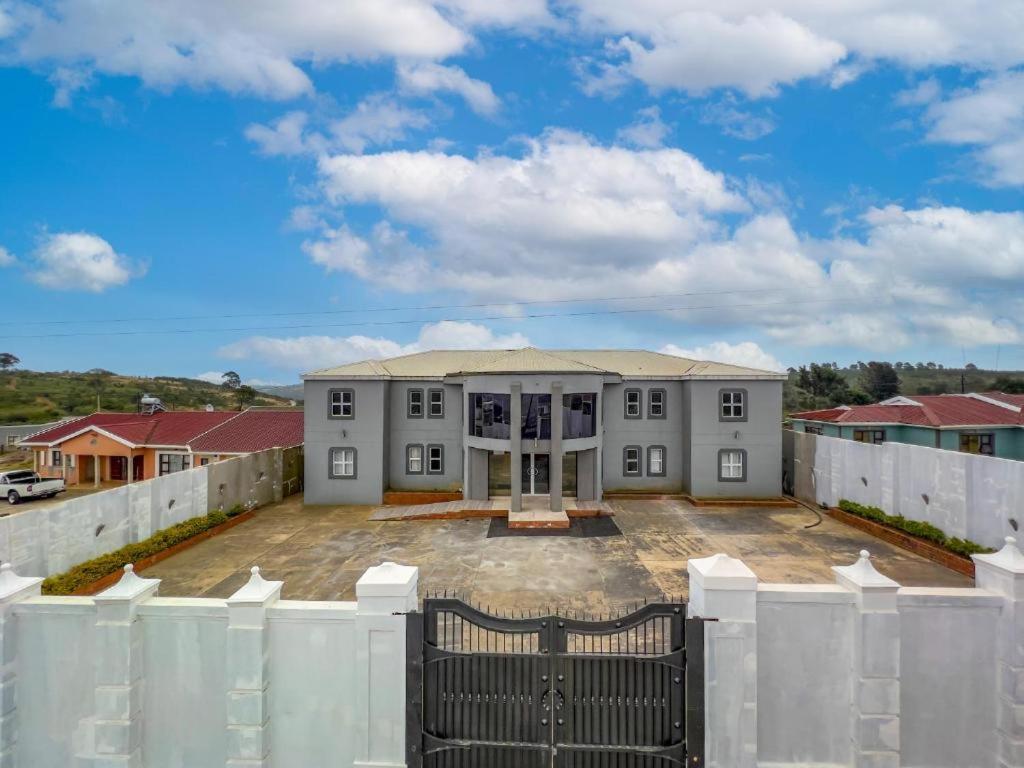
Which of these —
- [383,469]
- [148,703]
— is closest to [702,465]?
[383,469]

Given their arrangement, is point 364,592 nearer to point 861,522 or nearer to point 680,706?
point 680,706

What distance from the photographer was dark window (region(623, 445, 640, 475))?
2036 centimetres

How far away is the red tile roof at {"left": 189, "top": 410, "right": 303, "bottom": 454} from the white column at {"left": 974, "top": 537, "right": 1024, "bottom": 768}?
991 inches

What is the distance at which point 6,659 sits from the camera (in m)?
5.41

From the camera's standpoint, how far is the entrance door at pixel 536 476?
18828mm

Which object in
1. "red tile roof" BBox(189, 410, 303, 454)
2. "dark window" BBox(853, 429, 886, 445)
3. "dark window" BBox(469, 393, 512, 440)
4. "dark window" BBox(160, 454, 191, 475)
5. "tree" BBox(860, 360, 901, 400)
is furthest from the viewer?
"tree" BBox(860, 360, 901, 400)

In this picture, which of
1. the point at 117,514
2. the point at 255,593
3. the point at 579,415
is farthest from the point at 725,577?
the point at 117,514

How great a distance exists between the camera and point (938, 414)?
22.8 meters

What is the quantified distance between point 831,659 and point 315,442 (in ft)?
57.7

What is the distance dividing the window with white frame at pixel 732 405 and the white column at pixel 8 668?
19.2 meters

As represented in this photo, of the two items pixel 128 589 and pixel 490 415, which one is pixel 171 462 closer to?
pixel 490 415

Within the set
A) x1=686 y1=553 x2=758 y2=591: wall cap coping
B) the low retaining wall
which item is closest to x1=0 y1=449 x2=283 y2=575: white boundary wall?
the low retaining wall

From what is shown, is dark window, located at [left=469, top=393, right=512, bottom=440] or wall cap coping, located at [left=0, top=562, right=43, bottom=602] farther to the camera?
dark window, located at [left=469, top=393, right=512, bottom=440]

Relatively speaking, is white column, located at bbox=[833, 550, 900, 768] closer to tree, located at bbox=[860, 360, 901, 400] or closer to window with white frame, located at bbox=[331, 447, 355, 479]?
window with white frame, located at bbox=[331, 447, 355, 479]
